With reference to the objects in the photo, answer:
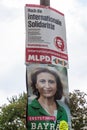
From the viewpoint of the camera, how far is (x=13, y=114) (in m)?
57.9

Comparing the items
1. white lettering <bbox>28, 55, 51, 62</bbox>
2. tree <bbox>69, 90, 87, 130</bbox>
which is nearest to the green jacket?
white lettering <bbox>28, 55, 51, 62</bbox>

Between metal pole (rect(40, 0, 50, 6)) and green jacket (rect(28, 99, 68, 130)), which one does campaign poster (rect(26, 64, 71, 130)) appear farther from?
metal pole (rect(40, 0, 50, 6))

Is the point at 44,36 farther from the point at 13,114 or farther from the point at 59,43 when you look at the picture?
the point at 13,114

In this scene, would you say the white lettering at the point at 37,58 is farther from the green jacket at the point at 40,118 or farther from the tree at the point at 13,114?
the tree at the point at 13,114

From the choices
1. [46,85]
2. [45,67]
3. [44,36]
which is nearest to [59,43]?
[44,36]

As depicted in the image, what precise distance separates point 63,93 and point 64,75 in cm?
52

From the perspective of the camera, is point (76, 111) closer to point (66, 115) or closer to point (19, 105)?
point (19, 105)

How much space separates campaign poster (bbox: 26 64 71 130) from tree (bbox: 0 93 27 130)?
43.6 metres

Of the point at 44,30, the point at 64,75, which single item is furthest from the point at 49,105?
the point at 44,30

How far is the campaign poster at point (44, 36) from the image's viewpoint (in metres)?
11.9

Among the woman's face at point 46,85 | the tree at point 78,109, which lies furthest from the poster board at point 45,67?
the tree at point 78,109

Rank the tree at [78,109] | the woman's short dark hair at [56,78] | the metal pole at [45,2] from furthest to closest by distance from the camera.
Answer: the tree at [78,109]
the metal pole at [45,2]
the woman's short dark hair at [56,78]

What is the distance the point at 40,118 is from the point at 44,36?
2227 millimetres

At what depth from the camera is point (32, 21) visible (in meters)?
12.0
